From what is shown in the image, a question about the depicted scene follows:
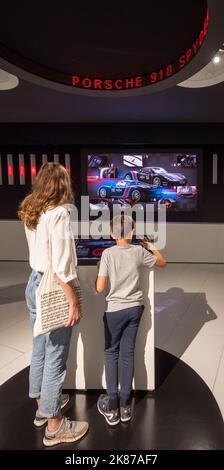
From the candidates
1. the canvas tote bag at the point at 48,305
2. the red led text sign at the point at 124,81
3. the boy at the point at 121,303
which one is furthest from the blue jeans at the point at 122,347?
the red led text sign at the point at 124,81

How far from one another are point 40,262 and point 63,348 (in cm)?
48

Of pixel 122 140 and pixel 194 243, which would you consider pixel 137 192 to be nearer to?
pixel 122 140

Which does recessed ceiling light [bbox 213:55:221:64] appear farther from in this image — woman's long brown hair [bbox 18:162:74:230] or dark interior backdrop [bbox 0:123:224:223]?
dark interior backdrop [bbox 0:123:224:223]

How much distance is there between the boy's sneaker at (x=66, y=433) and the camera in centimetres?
187

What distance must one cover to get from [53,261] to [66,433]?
0.99 meters

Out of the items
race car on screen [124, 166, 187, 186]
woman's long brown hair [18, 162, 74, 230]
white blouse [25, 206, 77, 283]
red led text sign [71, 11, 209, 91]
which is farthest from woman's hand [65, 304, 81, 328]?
race car on screen [124, 166, 187, 186]

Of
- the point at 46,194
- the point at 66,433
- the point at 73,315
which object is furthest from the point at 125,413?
the point at 46,194

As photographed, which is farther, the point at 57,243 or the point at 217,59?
the point at 217,59

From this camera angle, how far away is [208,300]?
182 inches

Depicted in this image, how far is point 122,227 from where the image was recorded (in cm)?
202

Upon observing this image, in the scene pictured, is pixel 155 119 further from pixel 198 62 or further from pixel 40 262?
pixel 40 262

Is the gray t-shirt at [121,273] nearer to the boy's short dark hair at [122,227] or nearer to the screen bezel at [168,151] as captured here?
the boy's short dark hair at [122,227]

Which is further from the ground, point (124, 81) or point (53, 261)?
point (124, 81)
